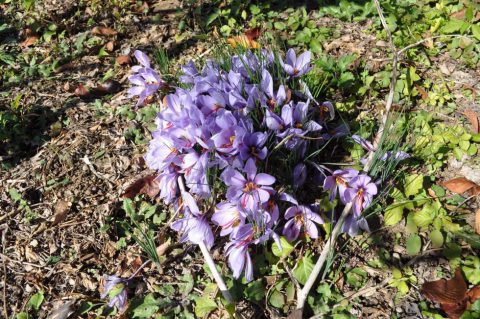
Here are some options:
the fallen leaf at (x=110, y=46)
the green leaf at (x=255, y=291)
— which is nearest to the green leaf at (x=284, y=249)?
the green leaf at (x=255, y=291)

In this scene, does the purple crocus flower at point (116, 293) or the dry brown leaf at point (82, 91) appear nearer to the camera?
the purple crocus flower at point (116, 293)

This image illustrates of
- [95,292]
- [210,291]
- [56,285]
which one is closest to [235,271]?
[210,291]

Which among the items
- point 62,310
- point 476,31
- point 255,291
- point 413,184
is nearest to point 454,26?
point 476,31

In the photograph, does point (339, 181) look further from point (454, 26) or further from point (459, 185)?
point (454, 26)

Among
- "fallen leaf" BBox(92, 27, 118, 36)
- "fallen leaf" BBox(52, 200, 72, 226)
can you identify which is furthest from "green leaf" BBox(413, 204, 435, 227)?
"fallen leaf" BBox(92, 27, 118, 36)

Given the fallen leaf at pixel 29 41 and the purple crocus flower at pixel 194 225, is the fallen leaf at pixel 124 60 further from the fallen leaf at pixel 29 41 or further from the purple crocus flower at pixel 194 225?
the purple crocus flower at pixel 194 225

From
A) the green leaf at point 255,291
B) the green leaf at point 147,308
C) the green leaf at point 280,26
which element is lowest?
the green leaf at point 147,308

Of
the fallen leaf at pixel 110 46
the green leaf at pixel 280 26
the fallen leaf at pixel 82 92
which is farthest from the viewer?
the fallen leaf at pixel 110 46

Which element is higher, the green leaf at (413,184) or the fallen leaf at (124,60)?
Result: the fallen leaf at (124,60)
